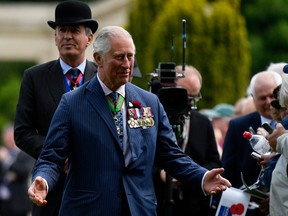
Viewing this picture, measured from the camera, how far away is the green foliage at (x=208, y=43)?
27.1 m

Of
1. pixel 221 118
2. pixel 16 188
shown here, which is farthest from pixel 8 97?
pixel 221 118

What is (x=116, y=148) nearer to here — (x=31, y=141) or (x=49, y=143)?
(x=49, y=143)

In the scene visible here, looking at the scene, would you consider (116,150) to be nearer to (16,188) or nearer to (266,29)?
(16,188)

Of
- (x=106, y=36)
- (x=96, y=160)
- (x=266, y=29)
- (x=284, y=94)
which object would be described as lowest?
(x=96, y=160)

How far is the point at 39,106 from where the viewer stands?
10773 millimetres

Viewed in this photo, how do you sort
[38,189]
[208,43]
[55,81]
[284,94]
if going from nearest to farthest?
[38,189] → [284,94] → [55,81] → [208,43]

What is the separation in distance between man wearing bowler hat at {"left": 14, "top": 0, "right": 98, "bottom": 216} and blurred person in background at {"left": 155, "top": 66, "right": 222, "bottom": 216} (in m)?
1.47

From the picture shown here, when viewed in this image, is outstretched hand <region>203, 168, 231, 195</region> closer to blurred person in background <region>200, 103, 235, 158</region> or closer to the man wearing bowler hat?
the man wearing bowler hat

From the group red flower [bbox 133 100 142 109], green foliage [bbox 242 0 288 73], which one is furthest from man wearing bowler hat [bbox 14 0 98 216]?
green foliage [bbox 242 0 288 73]

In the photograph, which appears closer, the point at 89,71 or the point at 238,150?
the point at 89,71

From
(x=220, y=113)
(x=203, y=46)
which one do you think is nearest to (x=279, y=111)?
(x=220, y=113)

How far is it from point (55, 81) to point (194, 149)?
6.07ft

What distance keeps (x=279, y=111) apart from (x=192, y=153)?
1491 mm

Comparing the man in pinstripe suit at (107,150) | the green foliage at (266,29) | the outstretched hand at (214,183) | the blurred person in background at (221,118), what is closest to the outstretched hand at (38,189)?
the man in pinstripe suit at (107,150)
